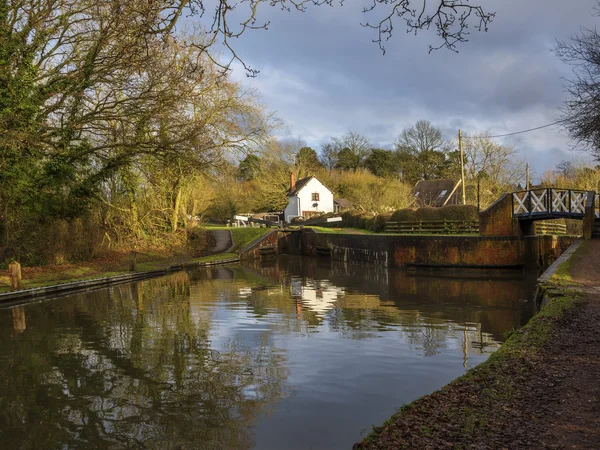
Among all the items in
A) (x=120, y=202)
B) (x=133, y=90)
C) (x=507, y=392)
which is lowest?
(x=507, y=392)

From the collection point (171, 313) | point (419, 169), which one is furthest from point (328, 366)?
point (419, 169)

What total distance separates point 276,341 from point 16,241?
44.5 ft

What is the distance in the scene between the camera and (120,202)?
2723 cm

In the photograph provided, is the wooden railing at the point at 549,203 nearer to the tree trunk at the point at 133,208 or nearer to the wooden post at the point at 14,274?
the tree trunk at the point at 133,208

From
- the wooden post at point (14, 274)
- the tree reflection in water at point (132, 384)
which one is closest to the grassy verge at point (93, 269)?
the wooden post at point (14, 274)

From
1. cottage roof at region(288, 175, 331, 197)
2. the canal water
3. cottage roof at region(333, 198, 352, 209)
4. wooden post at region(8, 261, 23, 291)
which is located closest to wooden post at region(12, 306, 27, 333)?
the canal water

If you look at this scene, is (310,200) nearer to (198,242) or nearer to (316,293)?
(198,242)

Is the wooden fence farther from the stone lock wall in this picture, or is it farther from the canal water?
the canal water

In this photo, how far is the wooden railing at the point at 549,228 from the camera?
27.6 meters

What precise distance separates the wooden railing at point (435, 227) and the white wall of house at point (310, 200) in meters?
29.1

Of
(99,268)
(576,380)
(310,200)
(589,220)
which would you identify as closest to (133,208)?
(99,268)

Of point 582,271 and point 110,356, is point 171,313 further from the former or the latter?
point 582,271

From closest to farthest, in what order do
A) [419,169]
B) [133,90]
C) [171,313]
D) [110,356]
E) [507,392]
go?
1. [507,392]
2. [110,356]
3. [171,313]
4. [133,90]
5. [419,169]

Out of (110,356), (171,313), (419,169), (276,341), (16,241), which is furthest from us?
(419,169)
